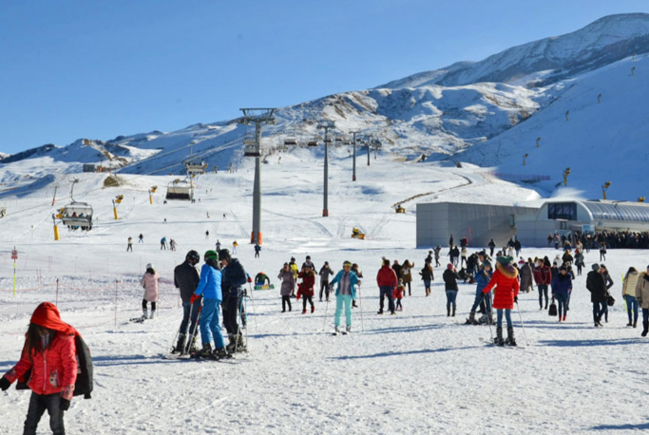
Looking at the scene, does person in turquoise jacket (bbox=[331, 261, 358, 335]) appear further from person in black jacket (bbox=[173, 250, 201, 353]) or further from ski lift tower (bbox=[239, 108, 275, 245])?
ski lift tower (bbox=[239, 108, 275, 245])

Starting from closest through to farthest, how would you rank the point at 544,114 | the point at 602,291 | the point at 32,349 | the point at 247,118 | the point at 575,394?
1. the point at 32,349
2. the point at 575,394
3. the point at 602,291
4. the point at 247,118
5. the point at 544,114

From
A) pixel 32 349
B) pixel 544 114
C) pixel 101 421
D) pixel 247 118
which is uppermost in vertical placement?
pixel 544 114

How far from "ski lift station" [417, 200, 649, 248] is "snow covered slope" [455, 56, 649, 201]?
35.7 metres

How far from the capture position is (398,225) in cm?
6425

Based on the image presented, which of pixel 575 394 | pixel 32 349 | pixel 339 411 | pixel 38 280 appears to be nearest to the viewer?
pixel 32 349

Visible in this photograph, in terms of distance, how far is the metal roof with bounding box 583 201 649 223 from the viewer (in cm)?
5750

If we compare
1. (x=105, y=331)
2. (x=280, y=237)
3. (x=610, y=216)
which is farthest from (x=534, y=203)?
(x=105, y=331)

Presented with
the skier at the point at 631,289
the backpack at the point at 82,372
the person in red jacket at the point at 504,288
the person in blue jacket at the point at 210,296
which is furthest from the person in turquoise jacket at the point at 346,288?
the backpack at the point at 82,372

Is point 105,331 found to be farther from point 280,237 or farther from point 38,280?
point 280,237

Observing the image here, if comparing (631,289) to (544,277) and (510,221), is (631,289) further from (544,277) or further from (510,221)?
(510,221)

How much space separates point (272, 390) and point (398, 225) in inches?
2245

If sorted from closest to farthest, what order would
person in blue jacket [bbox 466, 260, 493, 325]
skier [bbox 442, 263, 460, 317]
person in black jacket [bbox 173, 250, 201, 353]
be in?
person in black jacket [bbox 173, 250, 201, 353], person in blue jacket [bbox 466, 260, 493, 325], skier [bbox 442, 263, 460, 317]

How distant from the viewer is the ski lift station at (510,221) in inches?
1930

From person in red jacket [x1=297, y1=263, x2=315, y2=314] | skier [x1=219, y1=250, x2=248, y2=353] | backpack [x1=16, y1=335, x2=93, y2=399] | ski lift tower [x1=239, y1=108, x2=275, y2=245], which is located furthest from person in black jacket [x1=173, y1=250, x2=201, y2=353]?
ski lift tower [x1=239, y1=108, x2=275, y2=245]
